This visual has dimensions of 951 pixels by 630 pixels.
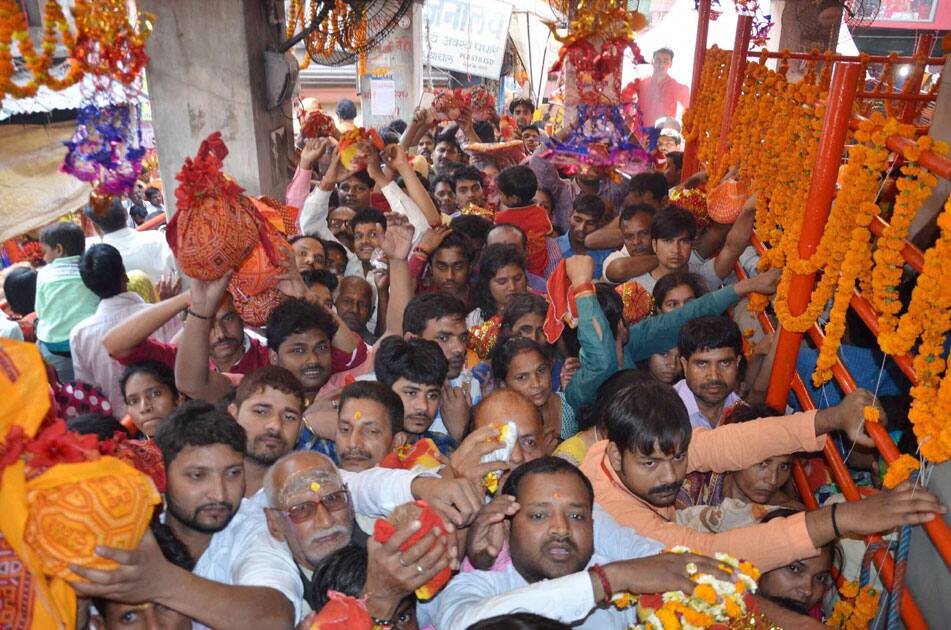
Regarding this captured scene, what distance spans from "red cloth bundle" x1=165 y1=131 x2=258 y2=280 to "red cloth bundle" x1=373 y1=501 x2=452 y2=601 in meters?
1.50

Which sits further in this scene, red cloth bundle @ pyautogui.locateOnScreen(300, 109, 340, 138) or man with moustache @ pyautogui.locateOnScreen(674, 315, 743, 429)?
red cloth bundle @ pyautogui.locateOnScreen(300, 109, 340, 138)

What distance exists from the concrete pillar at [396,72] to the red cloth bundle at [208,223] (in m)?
9.46

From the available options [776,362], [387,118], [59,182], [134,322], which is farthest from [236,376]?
[387,118]

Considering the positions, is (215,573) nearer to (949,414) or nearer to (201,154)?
(201,154)

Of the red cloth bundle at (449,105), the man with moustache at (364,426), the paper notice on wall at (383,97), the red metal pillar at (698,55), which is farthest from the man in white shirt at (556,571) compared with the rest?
the paper notice on wall at (383,97)

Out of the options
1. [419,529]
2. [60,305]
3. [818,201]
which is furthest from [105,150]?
[818,201]

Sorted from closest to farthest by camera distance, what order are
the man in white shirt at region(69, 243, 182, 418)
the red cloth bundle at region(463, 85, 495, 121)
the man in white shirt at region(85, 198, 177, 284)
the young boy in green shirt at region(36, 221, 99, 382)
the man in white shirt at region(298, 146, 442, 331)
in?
the man in white shirt at region(69, 243, 182, 418) → the young boy in green shirt at region(36, 221, 99, 382) → the man in white shirt at region(298, 146, 442, 331) → the man in white shirt at region(85, 198, 177, 284) → the red cloth bundle at region(463, 85, 495, 121)

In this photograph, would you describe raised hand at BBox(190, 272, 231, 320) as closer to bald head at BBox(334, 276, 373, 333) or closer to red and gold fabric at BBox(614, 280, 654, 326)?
bald head at BBox(334, 276, 373, 333)

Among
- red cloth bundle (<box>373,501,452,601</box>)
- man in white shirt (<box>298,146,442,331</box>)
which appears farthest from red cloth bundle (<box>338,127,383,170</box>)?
red cloth bundle (<box>373,501,452,601</box>)

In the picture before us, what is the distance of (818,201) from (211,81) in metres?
4.00

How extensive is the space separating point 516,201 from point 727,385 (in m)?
2.79

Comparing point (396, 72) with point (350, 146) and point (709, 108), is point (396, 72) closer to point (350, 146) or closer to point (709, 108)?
point (709, 108)

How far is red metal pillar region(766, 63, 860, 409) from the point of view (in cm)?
282

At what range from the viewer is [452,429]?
3.17 metres
